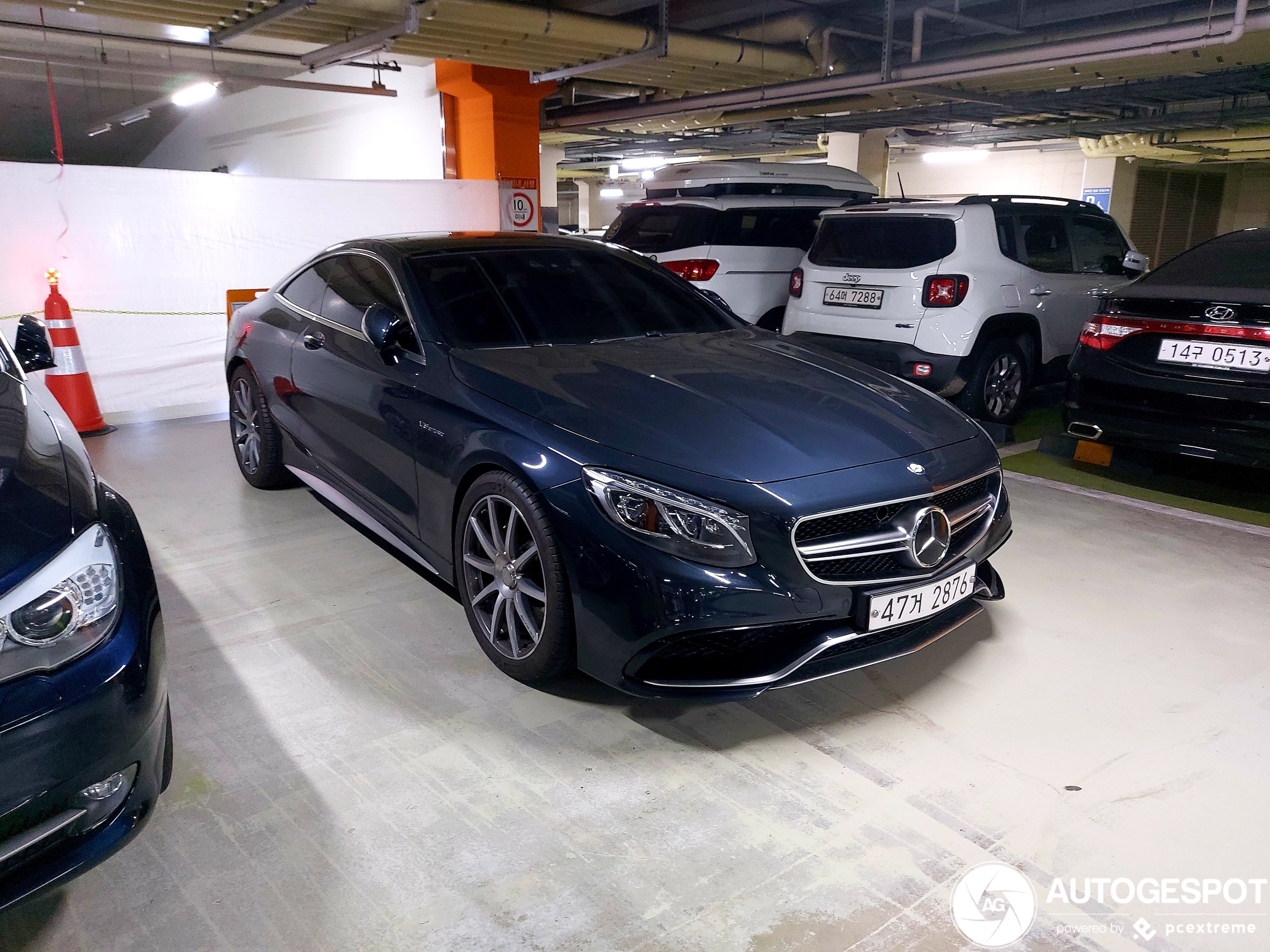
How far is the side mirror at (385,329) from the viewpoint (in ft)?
10.1

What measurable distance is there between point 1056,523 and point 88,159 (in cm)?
2022

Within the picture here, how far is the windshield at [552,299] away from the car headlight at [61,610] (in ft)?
4.87

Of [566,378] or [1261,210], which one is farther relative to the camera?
[1261,210]

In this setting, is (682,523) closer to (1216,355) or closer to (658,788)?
(658,788)

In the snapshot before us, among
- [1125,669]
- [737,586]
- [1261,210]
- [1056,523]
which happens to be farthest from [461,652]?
[1261,210]

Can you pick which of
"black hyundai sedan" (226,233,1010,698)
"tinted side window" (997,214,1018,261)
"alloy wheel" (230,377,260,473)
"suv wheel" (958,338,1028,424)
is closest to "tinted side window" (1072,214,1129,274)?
"tinted side window" (997,214,1018,261)

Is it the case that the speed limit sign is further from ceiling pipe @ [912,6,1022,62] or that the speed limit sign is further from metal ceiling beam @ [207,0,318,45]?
ceiling pipe @ [912,6,1022,62]

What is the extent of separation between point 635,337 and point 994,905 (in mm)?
2127

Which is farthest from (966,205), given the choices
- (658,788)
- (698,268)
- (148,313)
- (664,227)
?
(148,313)

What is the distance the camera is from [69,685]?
1608mm

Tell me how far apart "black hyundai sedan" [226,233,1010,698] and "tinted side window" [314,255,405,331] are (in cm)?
1

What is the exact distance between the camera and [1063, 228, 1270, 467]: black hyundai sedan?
4141mm

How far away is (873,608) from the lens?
2338mm

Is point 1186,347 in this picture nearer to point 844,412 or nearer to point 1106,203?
point 844,412
